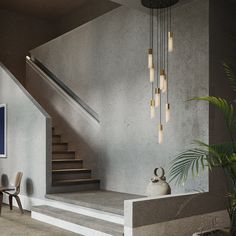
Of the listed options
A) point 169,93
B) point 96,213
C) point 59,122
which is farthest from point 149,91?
point 59,122

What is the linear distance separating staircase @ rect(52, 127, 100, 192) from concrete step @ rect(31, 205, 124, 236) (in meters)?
0.62

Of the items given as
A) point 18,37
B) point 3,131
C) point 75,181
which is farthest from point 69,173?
point 18,37

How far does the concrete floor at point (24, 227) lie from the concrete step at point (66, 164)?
1133 millimetres

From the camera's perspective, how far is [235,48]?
582 cm

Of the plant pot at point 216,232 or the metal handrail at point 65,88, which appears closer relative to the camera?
the plant pot at point 216,232

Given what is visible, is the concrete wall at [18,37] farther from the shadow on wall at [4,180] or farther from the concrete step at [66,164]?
the concrete step at [66,164]

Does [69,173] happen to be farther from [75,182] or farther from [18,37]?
[18,37]

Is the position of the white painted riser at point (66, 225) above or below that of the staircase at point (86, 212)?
below

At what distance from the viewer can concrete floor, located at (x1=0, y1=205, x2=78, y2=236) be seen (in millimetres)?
5382

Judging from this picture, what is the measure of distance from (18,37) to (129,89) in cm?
613

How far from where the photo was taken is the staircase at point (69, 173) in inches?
275

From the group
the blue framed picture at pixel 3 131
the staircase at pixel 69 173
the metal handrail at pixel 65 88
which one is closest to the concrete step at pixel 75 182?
the staircase at pixel 69 173

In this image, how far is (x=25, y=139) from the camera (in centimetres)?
756

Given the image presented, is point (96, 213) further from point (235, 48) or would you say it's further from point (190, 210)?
point (235, 48)
